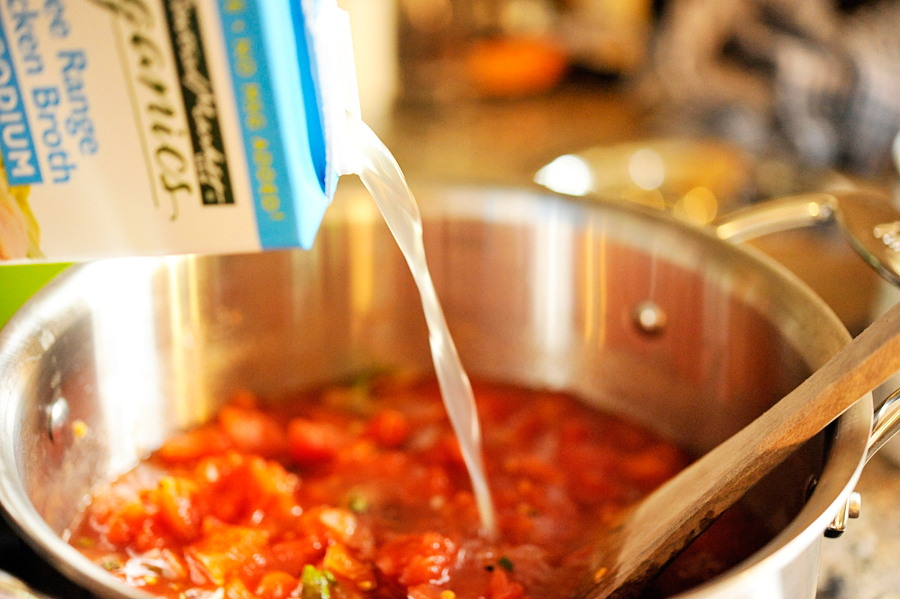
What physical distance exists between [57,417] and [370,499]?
1.12 ft

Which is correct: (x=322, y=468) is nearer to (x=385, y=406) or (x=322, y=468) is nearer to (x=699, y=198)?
(x=385, y=406)

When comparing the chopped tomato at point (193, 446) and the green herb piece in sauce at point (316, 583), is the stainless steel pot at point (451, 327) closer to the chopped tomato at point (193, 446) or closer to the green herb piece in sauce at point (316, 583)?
the chopped tomato at point (193, 446)

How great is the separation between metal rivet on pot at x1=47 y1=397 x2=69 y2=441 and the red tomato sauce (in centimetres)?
11

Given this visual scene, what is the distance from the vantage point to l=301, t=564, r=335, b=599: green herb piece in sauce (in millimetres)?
764

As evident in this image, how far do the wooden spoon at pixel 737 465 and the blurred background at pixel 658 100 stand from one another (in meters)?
0.53

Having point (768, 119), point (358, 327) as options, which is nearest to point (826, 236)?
point (768, 119)

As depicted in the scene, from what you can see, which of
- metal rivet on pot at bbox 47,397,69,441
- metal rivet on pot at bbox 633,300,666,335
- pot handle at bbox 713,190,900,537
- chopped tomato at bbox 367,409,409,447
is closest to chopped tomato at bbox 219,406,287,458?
chopped tomato at bbox 367,409,409,447

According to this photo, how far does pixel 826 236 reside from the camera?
1.54 m

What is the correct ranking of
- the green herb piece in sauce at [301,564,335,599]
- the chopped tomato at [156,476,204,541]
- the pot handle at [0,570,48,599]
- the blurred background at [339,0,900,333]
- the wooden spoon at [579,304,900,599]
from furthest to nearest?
the blurred background at [339,0,900,333], the chopped tomato at [156,476,204,541], the green herb piece in sauce at [301,564,335,599], the wooden spoon at [579,304,900,599], the pot handle at [0,570,48,599]

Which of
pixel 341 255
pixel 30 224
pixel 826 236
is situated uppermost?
pixel 30 224

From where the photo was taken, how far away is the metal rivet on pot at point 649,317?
1.06m

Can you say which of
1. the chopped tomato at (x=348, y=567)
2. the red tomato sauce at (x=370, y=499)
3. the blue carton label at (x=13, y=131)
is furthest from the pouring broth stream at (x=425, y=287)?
the blue carton label at (x=13, y=131)

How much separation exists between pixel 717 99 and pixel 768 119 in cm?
12

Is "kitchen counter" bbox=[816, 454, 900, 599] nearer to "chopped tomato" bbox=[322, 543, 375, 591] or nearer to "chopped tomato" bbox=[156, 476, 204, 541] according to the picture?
"chopped tomato" bbox=[322, 543, 375, 591]
